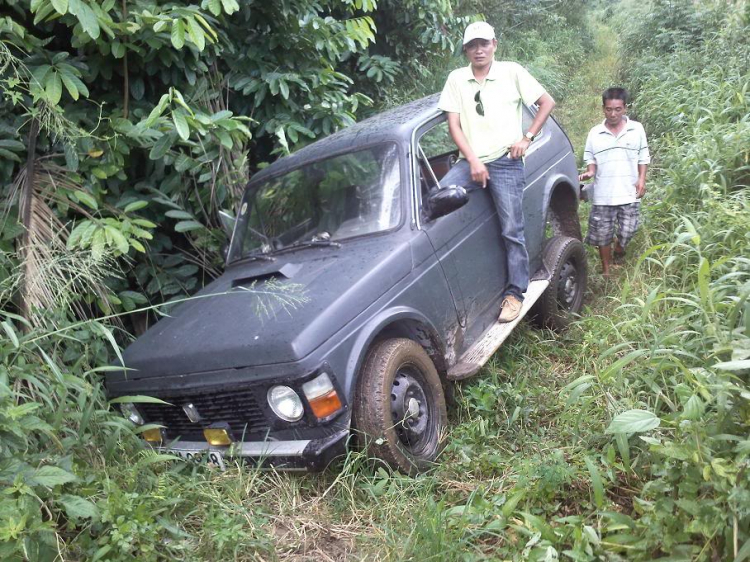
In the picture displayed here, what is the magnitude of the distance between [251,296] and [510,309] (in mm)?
1715

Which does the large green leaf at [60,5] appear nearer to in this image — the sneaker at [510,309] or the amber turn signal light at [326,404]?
the amber turn signal light at [326,404]

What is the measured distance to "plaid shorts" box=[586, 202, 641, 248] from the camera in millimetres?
5137

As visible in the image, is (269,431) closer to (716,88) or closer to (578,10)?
(716,88)

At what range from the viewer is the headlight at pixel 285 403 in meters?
2.77

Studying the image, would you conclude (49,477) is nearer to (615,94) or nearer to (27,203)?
(27,203)

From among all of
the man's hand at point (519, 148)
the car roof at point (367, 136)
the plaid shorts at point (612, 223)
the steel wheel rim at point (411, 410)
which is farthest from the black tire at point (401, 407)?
the plaid shorts at point (612, 223)

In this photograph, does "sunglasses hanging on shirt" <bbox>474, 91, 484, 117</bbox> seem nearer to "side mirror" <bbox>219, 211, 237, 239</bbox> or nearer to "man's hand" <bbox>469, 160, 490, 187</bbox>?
"man's hand" <bbox>469, 160, 490, 187</bbox>

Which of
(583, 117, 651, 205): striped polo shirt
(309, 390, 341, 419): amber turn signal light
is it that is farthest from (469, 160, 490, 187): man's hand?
(309, 390, 341, 419): amber turn signal light

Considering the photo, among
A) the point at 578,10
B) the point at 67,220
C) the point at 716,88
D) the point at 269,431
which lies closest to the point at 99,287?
the point at 67,220

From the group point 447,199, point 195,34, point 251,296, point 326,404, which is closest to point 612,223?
point 447,199

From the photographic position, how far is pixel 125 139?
4207mm

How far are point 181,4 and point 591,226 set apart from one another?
3.67m

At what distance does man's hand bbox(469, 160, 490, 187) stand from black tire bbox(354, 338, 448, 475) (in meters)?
1.28

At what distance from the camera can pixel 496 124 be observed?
13.2 ft
